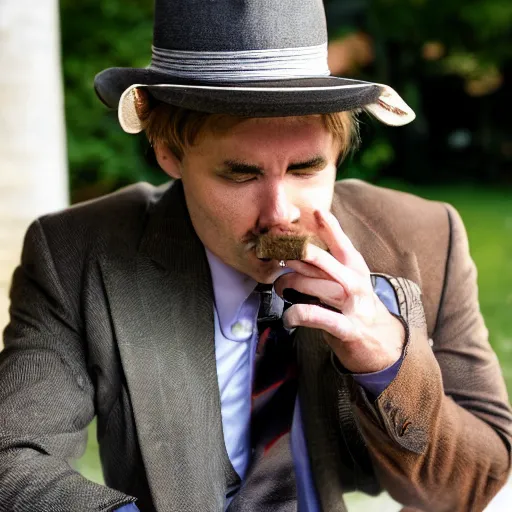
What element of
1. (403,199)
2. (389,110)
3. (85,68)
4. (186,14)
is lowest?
(85,68)

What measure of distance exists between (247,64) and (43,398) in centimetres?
92

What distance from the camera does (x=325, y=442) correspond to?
2.37 meters

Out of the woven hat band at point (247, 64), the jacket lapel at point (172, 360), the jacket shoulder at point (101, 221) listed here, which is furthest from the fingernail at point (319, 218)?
the jacket shoulder at point (101, 221)

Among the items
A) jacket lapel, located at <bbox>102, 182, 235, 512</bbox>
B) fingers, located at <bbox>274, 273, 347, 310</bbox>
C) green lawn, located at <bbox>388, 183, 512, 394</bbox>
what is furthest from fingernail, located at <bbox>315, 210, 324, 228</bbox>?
green lawn, located at <bbox>388, 183, 512, 394</bbox>

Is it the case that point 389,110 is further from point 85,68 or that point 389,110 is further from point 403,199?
point 85,68

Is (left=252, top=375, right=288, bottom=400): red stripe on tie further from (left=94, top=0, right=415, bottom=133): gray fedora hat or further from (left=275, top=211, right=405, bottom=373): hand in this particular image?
(left=94, top=0, right=415, bottom=133): gray fedora hat

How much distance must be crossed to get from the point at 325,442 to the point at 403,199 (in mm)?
677

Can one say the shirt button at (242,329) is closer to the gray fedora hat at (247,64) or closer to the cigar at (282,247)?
the cigar at (282,247)

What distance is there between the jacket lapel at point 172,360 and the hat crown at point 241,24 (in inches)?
20.1

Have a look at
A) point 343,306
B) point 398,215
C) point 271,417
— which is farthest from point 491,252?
point 343,306

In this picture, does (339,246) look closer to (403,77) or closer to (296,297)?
(296,297)

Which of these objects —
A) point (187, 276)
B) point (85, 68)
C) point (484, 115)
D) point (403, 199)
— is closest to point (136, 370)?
point (187, 276)

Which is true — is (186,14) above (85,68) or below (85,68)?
above

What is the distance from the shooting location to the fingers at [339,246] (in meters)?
1.97
